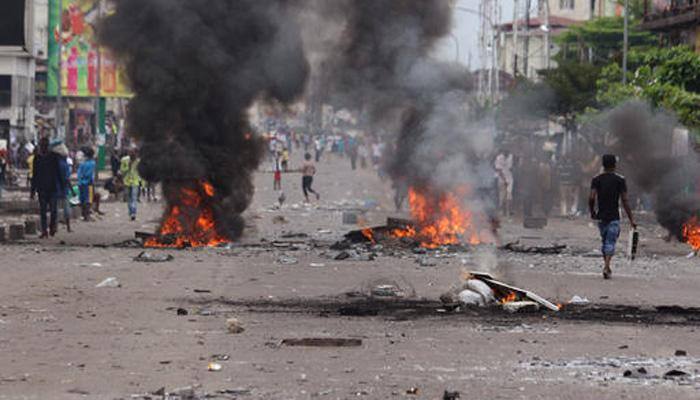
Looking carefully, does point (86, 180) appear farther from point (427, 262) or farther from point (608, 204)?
point (608, 204)

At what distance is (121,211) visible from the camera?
35719mm

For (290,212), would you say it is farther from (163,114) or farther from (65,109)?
(65,109)

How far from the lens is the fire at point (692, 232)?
81.4 feet

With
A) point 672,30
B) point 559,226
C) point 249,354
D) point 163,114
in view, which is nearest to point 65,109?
point 672,30

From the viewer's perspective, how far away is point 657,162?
2883 centimetres

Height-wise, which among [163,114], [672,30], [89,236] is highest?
[672,30]

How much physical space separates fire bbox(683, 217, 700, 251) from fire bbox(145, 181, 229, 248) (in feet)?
26.1

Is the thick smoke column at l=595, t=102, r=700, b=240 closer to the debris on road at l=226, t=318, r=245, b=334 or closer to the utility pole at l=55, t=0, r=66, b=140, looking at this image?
the debris on road at l=226, t=318, r=245, b=334

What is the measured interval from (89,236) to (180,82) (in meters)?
3.50

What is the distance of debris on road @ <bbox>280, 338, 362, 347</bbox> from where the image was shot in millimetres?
11188

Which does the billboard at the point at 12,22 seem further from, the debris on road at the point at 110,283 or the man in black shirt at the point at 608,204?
the debris on road at the point at 110,283

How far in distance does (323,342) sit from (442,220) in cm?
1354

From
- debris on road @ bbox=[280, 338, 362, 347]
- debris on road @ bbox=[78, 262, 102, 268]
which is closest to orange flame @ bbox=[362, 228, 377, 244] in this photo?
debris on road @ bbox=[78, 262, 102, 268]

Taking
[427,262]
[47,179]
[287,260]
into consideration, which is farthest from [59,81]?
[427,262]
